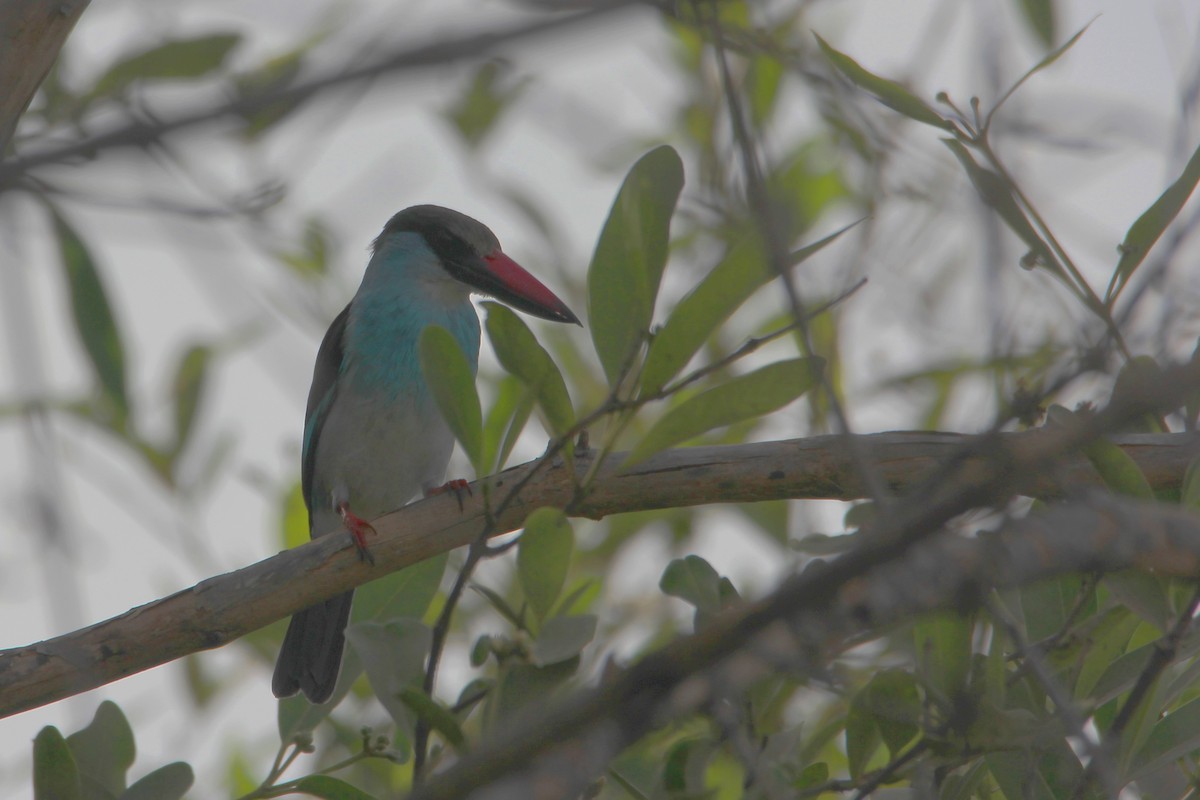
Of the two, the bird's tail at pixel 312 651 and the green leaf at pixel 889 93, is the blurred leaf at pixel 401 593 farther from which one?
the green leaf at pixel 889 93

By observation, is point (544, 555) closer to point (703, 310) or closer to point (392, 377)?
point (703, 310)

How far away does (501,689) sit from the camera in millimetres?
1887

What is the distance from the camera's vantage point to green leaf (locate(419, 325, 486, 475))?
6.16 ft

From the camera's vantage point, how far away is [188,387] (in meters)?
3.67

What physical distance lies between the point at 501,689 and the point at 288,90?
1.16 m

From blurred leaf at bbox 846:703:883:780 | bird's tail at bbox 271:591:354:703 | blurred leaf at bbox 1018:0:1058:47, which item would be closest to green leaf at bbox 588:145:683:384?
blurred leaf at bbox 846:703:883:780

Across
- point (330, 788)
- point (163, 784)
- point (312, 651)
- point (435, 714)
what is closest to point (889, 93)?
point (435, 714)

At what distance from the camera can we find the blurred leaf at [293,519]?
3617 millimetres

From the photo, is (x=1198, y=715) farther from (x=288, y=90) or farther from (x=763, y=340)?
(x=288, y=90)

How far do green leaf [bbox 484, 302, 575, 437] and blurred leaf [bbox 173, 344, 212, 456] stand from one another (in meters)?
2.01

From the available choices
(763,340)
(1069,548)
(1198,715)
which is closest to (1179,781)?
(1198,715)

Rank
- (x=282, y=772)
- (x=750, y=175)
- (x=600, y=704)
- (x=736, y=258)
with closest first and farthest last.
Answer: (x=600, y=704)
(x=750, y=175)
(x=736, y=258)
(x=282, y=772)

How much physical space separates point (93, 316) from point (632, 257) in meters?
1.46

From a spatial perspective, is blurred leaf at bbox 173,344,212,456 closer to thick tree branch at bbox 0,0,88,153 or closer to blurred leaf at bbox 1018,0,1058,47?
thick tree branch at bbox 0,0,88,153
